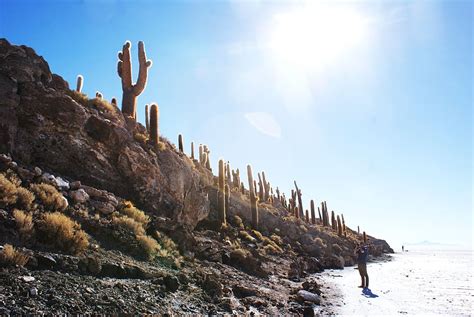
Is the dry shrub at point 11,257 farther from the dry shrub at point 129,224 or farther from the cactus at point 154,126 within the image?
the cactus at point 154,126

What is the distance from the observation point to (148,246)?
11.1 m

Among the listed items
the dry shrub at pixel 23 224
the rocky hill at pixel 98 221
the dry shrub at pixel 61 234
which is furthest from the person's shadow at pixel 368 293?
the dry shrub at pixel 23 224

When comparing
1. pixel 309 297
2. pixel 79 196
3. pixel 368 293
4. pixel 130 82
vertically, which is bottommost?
pixel 368 293

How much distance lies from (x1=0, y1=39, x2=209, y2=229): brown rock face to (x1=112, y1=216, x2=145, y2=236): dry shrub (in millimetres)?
3131

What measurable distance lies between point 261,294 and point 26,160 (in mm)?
10252

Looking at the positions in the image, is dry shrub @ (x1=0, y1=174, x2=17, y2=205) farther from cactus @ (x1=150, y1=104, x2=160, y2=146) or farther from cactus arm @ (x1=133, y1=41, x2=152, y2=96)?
cactus arm @ (x1=133, y1=41, x2=152, y2=96)

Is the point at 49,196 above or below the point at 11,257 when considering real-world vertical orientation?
above

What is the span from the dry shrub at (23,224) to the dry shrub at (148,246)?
12.3 feet

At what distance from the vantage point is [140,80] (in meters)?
20.4

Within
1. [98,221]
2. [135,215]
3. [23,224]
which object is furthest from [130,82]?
A: [23,224]

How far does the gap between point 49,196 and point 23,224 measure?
6.60ft

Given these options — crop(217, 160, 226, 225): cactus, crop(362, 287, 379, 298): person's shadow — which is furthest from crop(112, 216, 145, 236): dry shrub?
crop(217, 160, 226, 225): cactus

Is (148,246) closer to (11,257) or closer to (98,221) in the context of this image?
(98,221)

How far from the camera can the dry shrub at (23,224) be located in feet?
25.5
